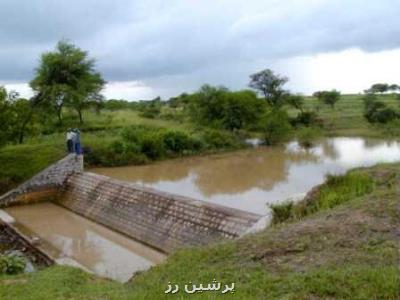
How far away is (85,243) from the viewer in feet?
43.6

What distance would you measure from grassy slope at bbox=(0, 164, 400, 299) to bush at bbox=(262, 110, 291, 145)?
2581cm

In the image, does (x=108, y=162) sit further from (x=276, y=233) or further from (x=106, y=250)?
(x=276, y=233)

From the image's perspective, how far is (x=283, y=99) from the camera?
4784 centimetres

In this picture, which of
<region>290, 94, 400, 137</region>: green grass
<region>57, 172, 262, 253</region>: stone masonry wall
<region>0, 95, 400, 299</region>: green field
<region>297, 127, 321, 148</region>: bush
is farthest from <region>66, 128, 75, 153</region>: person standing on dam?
<region>290, 94, 400, 137</region>: green grass

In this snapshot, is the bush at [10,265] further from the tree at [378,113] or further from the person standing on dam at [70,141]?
the tree at [378,113]

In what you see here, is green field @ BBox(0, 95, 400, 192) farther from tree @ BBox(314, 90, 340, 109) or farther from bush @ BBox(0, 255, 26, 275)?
bush @ BBox(0, 255, 26, 275)

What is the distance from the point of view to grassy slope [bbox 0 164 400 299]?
4.61 metres

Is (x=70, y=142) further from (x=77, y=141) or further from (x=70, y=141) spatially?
(x=77, y=141)

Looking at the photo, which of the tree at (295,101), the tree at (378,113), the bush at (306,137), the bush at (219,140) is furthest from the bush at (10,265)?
the tree at (295,101)

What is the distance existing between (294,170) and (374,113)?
70.7 ft

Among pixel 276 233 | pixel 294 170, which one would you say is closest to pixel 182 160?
pixel 294 170

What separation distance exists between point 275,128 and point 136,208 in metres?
21.1

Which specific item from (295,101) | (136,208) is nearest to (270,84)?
(295,101)

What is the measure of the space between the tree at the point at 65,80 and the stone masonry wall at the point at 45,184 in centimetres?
1418
